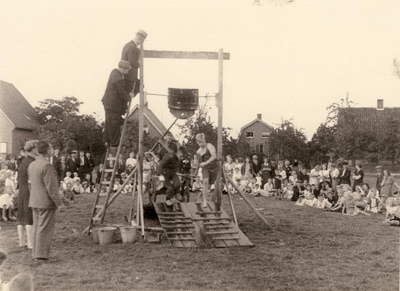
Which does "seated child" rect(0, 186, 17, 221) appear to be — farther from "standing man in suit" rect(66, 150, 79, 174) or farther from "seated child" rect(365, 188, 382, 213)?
"seated child" rect(365, 188, 382, 213)

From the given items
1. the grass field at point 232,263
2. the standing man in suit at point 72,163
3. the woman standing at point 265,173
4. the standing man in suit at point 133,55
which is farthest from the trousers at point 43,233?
the woman standing at point 265,173

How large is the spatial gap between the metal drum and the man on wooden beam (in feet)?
2.68

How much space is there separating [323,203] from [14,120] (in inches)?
1148

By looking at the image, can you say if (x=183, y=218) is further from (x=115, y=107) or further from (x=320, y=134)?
(x=320, y=134)

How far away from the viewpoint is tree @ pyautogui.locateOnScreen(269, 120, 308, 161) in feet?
120

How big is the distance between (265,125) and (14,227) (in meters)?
51.3

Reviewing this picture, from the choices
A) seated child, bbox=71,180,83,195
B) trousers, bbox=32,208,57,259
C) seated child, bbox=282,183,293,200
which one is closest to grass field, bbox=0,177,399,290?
trousers, bbox=32,208,57,259

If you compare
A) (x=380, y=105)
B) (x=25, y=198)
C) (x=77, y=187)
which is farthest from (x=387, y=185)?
(x=380, y=105)

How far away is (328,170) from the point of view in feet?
61.7

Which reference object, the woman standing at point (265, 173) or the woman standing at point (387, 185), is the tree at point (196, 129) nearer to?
the woman standing at point (265, 173)

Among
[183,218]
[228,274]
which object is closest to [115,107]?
[183,218]

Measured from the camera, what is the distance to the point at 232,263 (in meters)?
7.26

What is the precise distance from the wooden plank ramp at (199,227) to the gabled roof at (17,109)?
28.5m

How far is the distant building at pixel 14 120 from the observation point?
36.0 meters
